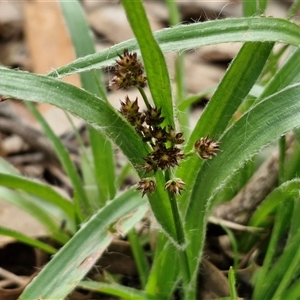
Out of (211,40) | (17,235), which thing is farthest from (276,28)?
(17,235)

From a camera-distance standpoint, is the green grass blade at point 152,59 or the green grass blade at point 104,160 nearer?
the green grass blade at point 152,59

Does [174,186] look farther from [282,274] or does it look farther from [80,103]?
[282,274]

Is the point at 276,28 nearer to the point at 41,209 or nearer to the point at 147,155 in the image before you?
the point at 147,155

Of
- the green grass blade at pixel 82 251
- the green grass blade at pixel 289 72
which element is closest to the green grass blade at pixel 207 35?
the green grass blade at pixel 289 72

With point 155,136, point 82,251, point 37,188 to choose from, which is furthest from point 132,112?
point 37,188

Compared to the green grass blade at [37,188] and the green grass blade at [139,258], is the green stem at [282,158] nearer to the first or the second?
the green grass blade at [139,258]
